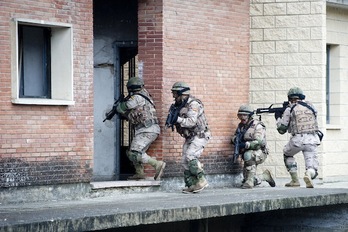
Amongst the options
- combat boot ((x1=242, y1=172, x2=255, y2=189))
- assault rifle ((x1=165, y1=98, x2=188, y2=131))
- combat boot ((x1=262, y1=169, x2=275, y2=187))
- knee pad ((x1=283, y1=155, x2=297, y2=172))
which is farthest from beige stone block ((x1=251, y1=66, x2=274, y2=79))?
assault rifle ((x1=165, y1=98, x2=188, y2=131))

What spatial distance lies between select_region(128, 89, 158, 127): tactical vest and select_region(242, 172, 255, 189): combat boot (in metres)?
2.47

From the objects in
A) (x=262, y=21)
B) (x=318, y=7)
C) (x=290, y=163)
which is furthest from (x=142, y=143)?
(x=318, y=7)

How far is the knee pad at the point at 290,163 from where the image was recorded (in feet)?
69.1

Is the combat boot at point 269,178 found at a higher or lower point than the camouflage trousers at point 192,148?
lower

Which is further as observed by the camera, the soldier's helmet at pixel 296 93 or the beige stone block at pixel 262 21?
the beige stone block at pixel 262 21

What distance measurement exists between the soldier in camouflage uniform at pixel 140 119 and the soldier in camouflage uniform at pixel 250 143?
2.04 metres

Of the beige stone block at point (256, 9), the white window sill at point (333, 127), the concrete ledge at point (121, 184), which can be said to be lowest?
the concrete ledge at point (121, 184)

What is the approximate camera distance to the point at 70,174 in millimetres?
17750

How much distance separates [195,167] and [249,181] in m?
2.29

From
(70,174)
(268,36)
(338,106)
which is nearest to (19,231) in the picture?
(70,174)

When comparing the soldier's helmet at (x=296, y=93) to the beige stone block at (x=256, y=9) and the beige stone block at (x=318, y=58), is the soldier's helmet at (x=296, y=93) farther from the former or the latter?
the beige stone block at (x=256, y=9)

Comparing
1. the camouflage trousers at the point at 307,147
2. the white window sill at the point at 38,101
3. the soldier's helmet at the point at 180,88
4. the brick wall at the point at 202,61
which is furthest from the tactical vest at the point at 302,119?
the white window sill at the point at 38,101

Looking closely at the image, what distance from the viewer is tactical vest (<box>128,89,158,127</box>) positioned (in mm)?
19250

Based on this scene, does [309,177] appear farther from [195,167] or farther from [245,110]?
[195,167]
